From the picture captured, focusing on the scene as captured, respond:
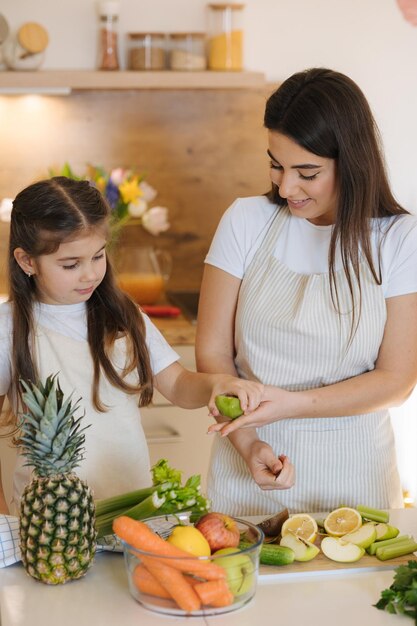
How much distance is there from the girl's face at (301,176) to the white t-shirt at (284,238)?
100 mm

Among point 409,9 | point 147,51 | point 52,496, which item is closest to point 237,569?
point 52,496

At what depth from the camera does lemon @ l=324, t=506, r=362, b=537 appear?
5.34ft

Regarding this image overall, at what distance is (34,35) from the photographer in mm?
3043

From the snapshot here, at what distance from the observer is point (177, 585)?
132 centimetres

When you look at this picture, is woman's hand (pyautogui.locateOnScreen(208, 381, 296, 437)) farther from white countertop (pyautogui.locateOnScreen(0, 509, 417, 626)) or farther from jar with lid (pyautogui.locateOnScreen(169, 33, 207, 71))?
jar with lid (pyautogui.locateOnScreen(169, 33, 207, 71))

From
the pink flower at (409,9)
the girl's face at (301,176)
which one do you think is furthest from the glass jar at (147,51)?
the girl's face at (301,176)

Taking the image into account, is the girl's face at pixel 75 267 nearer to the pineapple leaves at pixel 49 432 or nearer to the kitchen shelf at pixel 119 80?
the pineapple leaves at pixel 49 432

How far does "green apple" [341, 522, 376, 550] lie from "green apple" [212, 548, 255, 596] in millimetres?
270

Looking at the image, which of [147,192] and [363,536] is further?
[147,192]

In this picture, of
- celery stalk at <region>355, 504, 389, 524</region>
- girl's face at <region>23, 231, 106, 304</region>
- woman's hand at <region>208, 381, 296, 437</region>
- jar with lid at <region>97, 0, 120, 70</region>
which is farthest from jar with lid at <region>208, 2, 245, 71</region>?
celery stalk at <region>355, 504, 389, 524</region>

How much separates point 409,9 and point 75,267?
1977mm

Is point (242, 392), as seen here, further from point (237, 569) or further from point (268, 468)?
point (237, 569)

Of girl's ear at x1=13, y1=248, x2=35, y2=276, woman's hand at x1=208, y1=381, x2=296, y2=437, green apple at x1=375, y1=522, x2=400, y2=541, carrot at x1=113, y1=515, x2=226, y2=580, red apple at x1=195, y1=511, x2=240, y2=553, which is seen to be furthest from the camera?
girl's ear at x1=13, y1=248, x2=35, y2=276

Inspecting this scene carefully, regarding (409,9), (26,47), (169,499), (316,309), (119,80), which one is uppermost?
(409,9)
